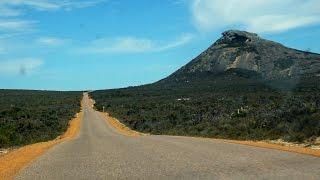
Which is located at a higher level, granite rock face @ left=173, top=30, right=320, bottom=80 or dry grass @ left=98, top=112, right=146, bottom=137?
granite rock face @ left=173, top=30, right=320, bottom=80

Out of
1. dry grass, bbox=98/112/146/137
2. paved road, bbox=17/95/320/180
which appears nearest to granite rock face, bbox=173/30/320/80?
dry grass, bbox=98/112/146/137

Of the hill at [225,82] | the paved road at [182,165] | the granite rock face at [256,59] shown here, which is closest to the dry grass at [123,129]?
the hill at [225,82]

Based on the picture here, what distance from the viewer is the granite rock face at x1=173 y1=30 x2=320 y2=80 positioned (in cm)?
15938

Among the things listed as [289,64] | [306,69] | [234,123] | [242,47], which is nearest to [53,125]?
[234,123]

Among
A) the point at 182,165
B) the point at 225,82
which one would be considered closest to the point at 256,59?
the point at 225,82

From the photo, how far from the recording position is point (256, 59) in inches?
7037

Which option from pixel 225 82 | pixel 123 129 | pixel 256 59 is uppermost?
pixel 256 59

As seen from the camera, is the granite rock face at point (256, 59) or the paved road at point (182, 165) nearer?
the paved road at point (182, 165)

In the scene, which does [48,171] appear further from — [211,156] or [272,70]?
[272,70]

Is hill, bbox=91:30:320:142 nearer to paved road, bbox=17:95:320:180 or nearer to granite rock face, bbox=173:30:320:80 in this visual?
granite rock face, bbox=173:30:320:80

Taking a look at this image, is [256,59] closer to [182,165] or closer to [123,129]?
[123,129]

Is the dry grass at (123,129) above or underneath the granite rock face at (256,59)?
underneath

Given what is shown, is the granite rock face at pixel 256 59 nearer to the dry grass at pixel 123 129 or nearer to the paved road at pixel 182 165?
the dry grass at pixel 123 129

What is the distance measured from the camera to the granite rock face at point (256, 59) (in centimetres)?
15938
